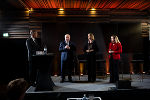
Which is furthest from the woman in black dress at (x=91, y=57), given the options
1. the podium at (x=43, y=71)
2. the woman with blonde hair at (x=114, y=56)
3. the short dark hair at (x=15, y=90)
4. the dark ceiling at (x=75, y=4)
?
the short dark hair at (x=15, y=90)

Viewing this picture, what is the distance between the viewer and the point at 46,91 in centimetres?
487

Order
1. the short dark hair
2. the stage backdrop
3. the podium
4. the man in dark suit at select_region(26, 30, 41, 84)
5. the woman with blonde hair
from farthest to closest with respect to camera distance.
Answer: the stage backdrop
the woman with blonde hair
the man in dark suit at select_region(26, 30, 41, 84)
the podium
the short dark hair

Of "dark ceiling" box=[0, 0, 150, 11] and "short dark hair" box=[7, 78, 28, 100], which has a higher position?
"dark ceiling" box=[0, 0, 150, 11]

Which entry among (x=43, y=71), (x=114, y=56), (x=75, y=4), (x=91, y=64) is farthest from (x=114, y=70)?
(x=75, y=4)

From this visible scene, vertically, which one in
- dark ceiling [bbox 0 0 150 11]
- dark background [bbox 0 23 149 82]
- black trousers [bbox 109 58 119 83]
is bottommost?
black trousers [bbox 109 58 119 83]

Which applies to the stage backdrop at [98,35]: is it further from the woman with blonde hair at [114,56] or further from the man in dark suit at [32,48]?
the man in dark suit at [32,48]

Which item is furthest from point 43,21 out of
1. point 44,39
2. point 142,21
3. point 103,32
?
point 142,21

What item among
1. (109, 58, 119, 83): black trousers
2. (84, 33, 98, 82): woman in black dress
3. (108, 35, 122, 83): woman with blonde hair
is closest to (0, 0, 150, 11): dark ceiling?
(84, 33, 98, 82): woman in black dress

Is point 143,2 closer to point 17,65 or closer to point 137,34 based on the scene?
point 137,34

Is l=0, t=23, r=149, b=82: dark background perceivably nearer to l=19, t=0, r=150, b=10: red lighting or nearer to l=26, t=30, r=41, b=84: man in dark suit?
l=19, t=0, r=150, b=10: red lighting

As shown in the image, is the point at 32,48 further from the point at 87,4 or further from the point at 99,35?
the point at 99,35

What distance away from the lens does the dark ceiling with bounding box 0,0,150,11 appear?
760 cm

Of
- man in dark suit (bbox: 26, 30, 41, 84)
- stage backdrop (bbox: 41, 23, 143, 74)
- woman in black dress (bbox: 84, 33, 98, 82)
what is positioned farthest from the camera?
stage backdrop (bbox: 41, 23, 143, 74)

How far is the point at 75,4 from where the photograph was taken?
8.12 m
